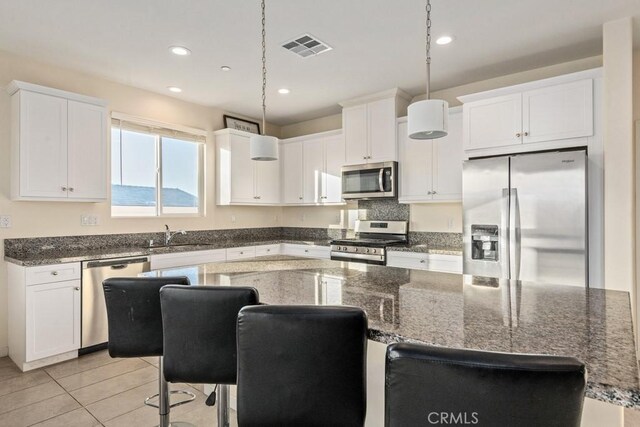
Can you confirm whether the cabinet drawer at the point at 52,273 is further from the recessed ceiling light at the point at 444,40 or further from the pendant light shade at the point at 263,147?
the recessed ceiling light at the point at 444,40

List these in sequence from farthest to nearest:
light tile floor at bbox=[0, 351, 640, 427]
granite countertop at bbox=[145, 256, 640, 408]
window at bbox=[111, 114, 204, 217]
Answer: window at bbox=[111, 114, 204, 217], light tile floor at bbox=[0, 351, 640, 427], granite countertop at bbox=[145, 256, 640, 408]

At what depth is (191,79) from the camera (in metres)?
3.84

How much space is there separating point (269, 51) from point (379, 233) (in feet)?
8.41

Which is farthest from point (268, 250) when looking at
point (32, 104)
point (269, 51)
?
point (32, 104)

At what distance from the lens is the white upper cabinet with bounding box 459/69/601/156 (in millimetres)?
2932

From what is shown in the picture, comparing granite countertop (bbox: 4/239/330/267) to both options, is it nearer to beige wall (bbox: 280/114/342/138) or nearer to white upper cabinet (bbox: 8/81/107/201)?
white upper cabinet (bbox: 8/81/107/201)

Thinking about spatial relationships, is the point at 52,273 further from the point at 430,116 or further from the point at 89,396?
the point at 430,116

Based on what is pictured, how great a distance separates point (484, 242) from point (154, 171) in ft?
12.2

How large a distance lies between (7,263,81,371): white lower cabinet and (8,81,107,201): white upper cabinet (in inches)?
27.9

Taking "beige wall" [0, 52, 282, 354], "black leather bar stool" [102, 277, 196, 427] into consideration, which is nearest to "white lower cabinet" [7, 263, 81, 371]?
"beige wall" [0, 52, 282, 354]

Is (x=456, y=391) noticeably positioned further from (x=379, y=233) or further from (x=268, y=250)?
(x=268, y=250)

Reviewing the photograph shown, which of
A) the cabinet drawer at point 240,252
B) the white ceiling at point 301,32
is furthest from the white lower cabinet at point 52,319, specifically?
the white ceiling at point 301,32

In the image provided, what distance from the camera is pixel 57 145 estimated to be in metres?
3.29

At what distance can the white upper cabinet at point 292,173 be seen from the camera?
5.33 m
